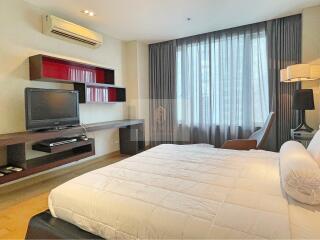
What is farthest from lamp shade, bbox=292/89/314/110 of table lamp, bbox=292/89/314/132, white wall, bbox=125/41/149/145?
white wall, bbox=125/41/149/145

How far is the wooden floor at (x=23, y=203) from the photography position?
1.89 m

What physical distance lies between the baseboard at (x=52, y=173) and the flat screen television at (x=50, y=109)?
2.46 feet

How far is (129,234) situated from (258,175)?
3.16 feet

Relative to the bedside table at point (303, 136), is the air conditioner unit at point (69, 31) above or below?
above

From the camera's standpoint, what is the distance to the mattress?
940 millimetres

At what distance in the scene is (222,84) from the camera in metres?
4.06

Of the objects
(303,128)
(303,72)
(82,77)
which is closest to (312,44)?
(303,72)

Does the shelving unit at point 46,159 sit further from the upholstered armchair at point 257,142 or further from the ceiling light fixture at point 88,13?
the upholstered armchair at point 257,142

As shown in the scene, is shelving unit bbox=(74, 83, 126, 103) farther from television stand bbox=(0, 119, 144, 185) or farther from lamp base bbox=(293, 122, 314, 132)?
lamp base bbox=(293, 122, 314, 132)

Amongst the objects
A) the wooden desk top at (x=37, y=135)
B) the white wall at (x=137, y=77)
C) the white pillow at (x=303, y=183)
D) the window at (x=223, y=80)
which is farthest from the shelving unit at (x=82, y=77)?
the white pillow at (x=303, y=183)

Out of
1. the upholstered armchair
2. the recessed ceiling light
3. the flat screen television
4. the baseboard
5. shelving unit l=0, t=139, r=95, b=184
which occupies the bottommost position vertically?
the baseboard

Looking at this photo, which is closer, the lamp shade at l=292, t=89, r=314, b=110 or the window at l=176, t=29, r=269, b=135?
the lamp shade at l=292, t=89, r=314, b=110

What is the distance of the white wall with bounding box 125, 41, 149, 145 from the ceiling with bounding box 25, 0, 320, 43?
23.8 inches

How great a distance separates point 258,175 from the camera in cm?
149
